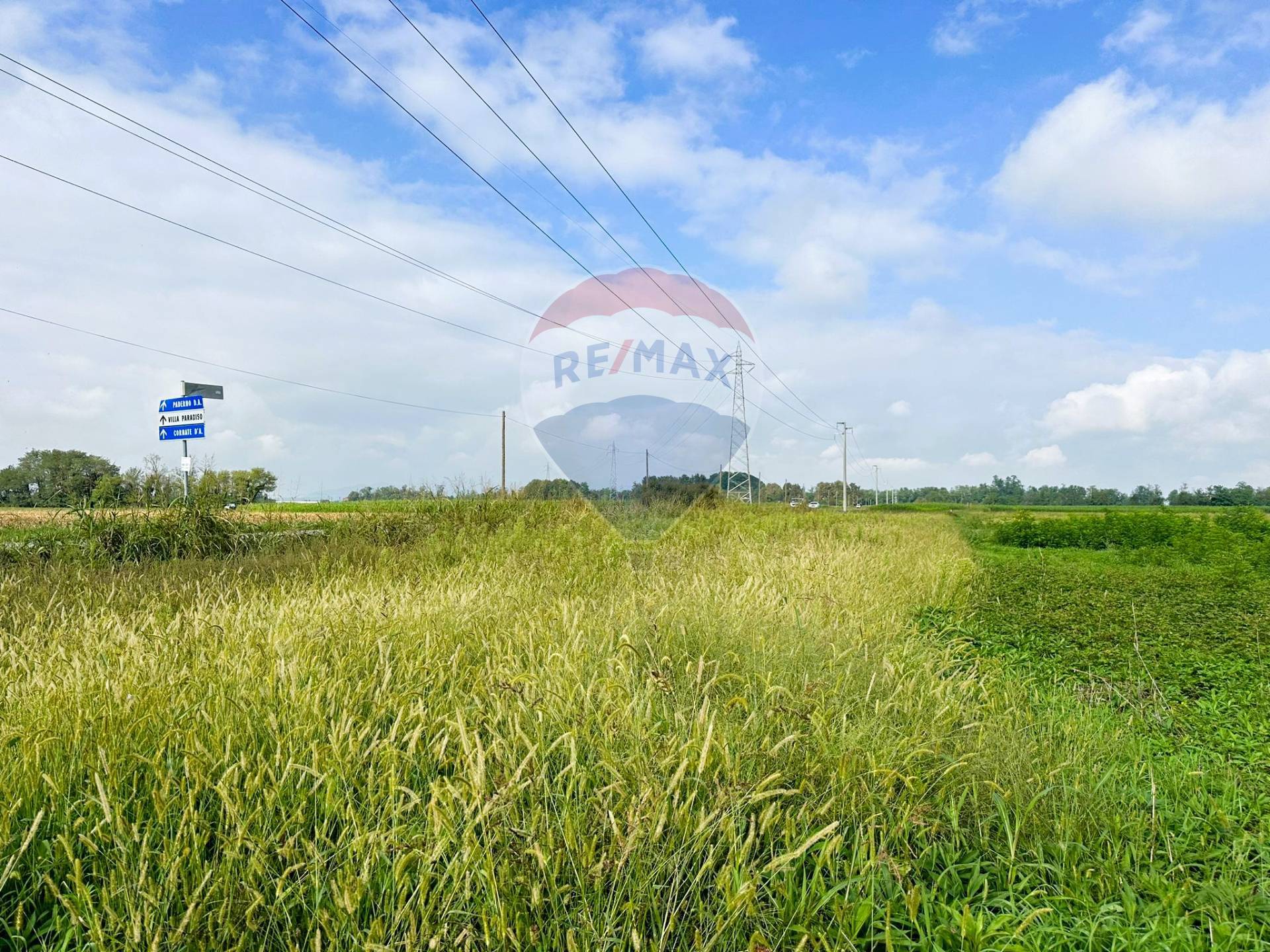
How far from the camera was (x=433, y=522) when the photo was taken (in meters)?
9.90

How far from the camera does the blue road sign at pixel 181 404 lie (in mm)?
13656

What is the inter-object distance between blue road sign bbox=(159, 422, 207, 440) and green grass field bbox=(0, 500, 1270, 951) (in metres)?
9.69

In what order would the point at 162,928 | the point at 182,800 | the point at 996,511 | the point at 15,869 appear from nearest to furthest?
the point at 162,928, the point at 15,869, the point at 182,800, the point at 996,511

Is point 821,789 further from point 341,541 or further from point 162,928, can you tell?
point 341,541

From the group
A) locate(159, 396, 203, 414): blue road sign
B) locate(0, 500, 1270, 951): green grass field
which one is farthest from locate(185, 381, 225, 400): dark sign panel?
locate(0, 500, 1270, 951): green grass field

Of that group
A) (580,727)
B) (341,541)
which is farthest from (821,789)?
(341,541)

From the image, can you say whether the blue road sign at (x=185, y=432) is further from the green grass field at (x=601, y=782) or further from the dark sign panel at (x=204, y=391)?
the green grass field at (x=601, y=782)

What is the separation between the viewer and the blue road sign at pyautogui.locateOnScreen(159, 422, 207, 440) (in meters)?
13.5

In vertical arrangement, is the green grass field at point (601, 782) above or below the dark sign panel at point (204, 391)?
below

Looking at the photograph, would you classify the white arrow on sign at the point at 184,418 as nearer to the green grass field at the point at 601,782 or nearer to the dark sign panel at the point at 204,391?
the dark sign panel at the point at 204,391

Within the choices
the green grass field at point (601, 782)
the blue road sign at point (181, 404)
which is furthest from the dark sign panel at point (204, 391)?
the green grass field at point (601, 782)

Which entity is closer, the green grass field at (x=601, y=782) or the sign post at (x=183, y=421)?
the green grass field at (x=601, y=782)

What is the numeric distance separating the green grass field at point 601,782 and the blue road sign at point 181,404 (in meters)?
9.98

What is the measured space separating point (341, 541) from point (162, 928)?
7.48 m
